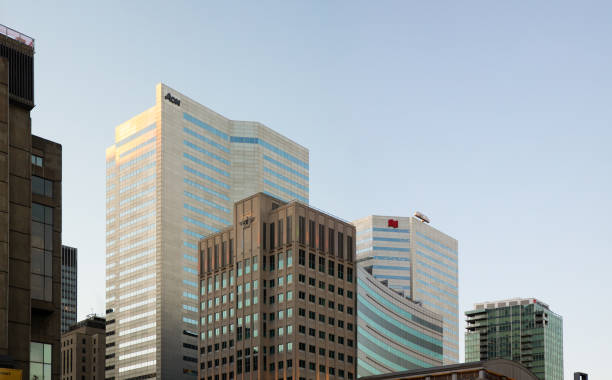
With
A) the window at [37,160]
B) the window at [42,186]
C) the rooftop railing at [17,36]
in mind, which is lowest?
the window at [42,186]

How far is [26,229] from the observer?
67625mm

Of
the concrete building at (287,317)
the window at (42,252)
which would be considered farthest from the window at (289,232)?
the window at (42,252)

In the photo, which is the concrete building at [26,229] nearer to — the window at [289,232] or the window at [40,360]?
the window at [40,360]

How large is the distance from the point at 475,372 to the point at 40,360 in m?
82.5

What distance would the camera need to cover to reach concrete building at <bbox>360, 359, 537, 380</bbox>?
131000mm

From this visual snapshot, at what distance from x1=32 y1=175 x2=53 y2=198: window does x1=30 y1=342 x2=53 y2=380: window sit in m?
13.3

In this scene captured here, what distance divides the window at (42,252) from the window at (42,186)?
3.93ft

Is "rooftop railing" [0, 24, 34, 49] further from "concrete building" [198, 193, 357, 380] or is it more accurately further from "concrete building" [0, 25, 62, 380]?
"concrete building" [198, 193, 357, 380]

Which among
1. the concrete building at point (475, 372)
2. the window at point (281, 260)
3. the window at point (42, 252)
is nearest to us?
the window at point (42, 252)

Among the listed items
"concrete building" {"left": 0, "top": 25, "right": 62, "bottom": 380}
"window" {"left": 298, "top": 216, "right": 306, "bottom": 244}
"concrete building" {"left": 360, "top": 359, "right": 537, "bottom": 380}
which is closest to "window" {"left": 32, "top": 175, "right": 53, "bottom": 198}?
"concrete building" {"left": 0, "top": 25, "right": 62, "bottom": 380}

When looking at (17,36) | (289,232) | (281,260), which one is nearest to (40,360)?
(17,36)

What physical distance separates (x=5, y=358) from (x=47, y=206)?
16065mm

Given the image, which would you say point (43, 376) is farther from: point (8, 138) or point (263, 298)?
point (263, 298)

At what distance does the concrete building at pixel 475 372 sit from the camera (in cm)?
13100
